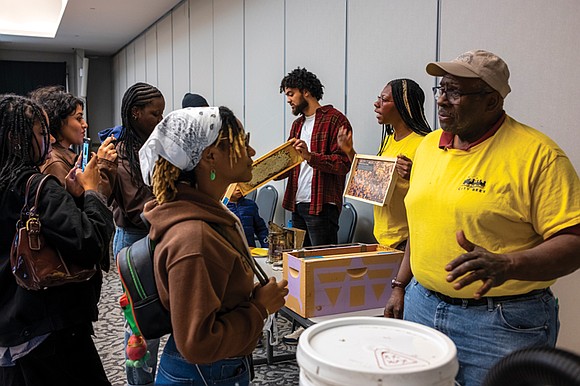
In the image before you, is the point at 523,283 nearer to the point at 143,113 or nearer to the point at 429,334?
the point at 429,334

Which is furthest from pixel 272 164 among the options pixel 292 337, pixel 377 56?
pixel 292 337

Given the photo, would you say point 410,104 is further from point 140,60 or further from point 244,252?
point 140,60

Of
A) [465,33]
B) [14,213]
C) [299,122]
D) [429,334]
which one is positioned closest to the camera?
[429,334]

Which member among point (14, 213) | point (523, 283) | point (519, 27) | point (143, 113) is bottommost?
point (523, 283)

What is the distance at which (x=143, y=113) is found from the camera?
2621 millimetres

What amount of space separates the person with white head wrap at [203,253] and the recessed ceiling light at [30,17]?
11.4 metres

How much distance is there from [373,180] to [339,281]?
68cm

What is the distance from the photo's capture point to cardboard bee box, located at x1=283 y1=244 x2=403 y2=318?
210cm

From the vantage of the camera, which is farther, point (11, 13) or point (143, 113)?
point (11, 13)

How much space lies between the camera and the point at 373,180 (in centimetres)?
263

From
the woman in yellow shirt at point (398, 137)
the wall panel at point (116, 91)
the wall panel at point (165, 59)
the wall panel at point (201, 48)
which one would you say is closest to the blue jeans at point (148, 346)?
the woman in yellow shirt at point (398, 137)

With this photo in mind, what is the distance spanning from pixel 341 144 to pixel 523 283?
1.93m

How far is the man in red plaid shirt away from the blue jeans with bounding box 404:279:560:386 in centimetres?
180

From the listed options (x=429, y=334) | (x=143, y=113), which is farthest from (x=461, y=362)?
(x=143, y=113)
